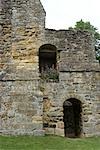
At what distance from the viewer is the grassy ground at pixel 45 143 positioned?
1049 centimetres

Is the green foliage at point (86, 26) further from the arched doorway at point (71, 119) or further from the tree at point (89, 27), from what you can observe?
the arched doorway at point (71, 119)

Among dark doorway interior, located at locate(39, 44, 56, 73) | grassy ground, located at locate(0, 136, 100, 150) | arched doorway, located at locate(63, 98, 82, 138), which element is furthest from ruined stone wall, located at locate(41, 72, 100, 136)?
dark doorway interior, located at locate(39, 44, 56, 73)

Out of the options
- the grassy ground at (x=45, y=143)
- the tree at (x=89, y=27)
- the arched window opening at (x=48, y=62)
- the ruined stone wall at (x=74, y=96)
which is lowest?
the grassy ground at (x=45, y=143)

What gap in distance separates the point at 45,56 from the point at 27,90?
3305mm

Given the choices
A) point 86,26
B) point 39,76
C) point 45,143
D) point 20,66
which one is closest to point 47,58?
point 39,76

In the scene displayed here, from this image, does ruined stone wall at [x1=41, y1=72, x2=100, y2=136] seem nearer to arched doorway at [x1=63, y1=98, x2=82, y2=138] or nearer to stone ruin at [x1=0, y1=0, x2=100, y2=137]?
stone ruin at [x1=0, y1=0, x2=100, y2=137]

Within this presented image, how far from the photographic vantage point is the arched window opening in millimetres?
13688

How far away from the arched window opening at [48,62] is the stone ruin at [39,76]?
4 cm

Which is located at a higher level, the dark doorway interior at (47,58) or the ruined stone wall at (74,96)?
the dark doorway interior at (47,58)

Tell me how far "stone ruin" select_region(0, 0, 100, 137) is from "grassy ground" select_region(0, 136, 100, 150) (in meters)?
0.69

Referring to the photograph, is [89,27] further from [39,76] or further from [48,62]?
[39,76]

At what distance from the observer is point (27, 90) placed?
1273cm

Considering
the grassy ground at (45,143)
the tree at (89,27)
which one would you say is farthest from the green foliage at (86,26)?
the grassy ground at (45,143)

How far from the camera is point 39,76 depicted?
13.1 meters
